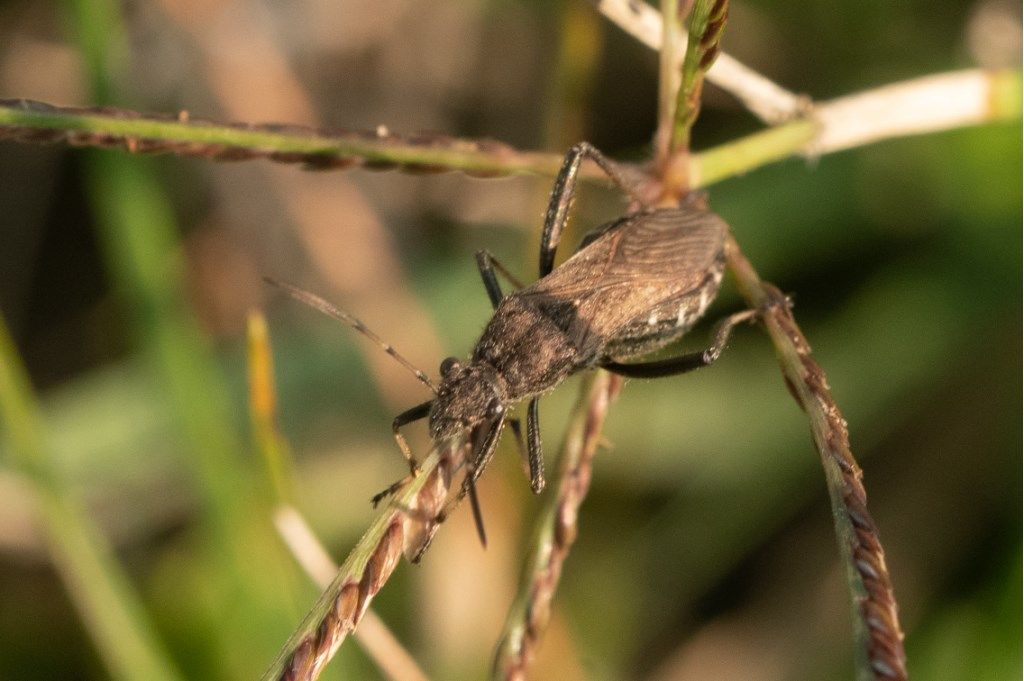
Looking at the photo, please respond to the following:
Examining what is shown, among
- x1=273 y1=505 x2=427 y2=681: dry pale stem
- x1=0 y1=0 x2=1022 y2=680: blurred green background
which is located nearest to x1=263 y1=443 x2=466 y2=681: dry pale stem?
x1=273 y1=505 x2=427 y2=681: dry pale stem

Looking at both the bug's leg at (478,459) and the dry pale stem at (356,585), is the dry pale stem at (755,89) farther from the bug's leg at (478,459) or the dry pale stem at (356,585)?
the dry pale stem at (356,585)


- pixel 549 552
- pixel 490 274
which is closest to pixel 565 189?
pixel 490 274

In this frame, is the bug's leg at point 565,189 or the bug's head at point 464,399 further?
the bug's head at point 464,399

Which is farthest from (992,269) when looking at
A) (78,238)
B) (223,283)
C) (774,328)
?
(78,238)

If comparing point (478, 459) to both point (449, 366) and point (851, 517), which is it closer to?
point (449, 366)

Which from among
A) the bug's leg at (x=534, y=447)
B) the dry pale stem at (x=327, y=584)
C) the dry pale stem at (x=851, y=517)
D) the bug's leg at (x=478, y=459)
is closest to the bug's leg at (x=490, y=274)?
the bug's leg at (x=534, y=447)

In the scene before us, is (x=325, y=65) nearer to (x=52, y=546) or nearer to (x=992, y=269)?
(x=52, y=546)

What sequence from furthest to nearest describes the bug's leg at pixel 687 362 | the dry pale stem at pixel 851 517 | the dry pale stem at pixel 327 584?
the bug's leg at pixel 687 362
the dry pale stem at pixel 327 584
the dry pale stem at pixel 851 517
